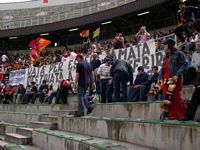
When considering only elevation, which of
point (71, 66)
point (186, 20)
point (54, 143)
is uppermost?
point (186, 20)

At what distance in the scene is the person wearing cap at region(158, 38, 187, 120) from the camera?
6.31 m

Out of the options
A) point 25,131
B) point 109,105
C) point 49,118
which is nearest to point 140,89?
point 109,105

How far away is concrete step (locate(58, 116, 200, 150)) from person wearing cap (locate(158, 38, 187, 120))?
0.26m

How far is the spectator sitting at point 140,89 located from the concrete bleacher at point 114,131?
88cm

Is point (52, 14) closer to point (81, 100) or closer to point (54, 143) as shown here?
point (81, 100)

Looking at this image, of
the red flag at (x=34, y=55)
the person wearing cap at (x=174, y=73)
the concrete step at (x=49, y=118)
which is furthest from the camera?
the red flag at (x=34, y=55)

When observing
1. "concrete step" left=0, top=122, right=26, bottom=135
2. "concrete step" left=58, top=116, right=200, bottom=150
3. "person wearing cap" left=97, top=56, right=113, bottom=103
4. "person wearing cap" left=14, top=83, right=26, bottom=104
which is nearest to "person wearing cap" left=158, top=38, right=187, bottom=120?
"concrete step" left=58, top=116, right=200, bottom=150

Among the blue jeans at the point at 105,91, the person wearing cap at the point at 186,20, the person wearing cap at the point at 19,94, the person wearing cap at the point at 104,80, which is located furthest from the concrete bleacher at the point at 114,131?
the person wearing cap at the point at 19,94

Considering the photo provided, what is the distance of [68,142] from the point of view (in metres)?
7.14

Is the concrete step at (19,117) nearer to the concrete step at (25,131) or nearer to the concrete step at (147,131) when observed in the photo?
the concrete step at (25,131)

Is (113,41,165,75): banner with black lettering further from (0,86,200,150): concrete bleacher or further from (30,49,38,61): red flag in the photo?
(30,49,38,61): red flag

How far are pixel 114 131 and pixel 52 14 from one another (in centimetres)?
2935

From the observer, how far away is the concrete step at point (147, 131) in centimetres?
541

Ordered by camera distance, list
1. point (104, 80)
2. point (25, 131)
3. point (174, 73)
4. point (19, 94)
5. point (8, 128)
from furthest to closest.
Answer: point (19, 94)
point (8, 128)
point (104, 80)
point (25, 131)
point (174, 73)
